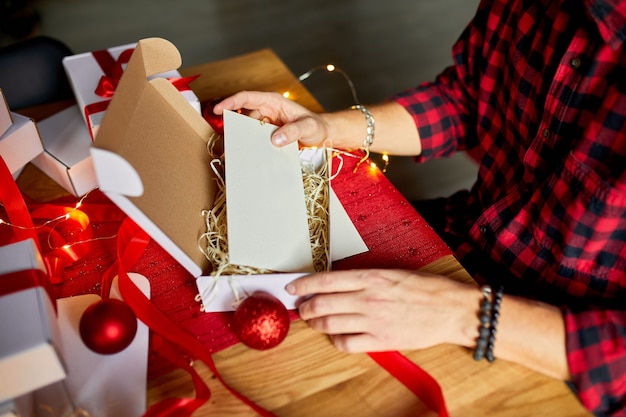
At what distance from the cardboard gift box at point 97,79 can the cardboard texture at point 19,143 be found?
0.10 metres

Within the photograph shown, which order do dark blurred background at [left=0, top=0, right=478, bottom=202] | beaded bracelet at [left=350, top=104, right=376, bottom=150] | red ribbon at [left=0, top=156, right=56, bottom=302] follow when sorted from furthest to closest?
dark blurred background at [left=0, top=0, right=478, bottom=202]
beaded bracelet at [left=350, top=104, right=376, bottom=150]
red ribbon at [left=0, top=156, right=56, bottom=302]

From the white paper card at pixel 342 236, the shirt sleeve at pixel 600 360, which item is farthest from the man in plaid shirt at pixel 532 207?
the white paper card at pixel 342 236

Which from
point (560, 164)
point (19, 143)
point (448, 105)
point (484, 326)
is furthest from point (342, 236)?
point (19, 143)

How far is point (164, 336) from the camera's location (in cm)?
74

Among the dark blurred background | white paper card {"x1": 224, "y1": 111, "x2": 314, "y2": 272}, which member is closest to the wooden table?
white paper card {"x1": 224, "y1": 111, "x2": 314, "y2": 272}

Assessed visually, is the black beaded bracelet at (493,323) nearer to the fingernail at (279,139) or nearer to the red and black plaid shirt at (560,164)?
the red and black plaid shirt at (560,164)

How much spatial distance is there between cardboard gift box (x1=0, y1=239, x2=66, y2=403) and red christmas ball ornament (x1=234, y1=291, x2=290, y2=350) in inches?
8.6

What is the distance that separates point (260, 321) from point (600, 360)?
1.50ft

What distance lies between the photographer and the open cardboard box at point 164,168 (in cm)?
63

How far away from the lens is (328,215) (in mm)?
846

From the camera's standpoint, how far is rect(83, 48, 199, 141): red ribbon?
1.00m

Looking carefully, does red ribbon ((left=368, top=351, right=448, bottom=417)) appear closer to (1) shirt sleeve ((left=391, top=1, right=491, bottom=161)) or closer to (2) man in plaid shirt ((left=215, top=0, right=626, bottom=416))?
(2) man in plaid shirt ((left=215, top=0, right=626, bottom=416))

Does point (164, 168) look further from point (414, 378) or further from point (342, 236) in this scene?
point (414, 378)

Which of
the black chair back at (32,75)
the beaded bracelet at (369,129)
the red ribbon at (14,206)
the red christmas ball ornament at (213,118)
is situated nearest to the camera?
the red ribbon at (14,206)
